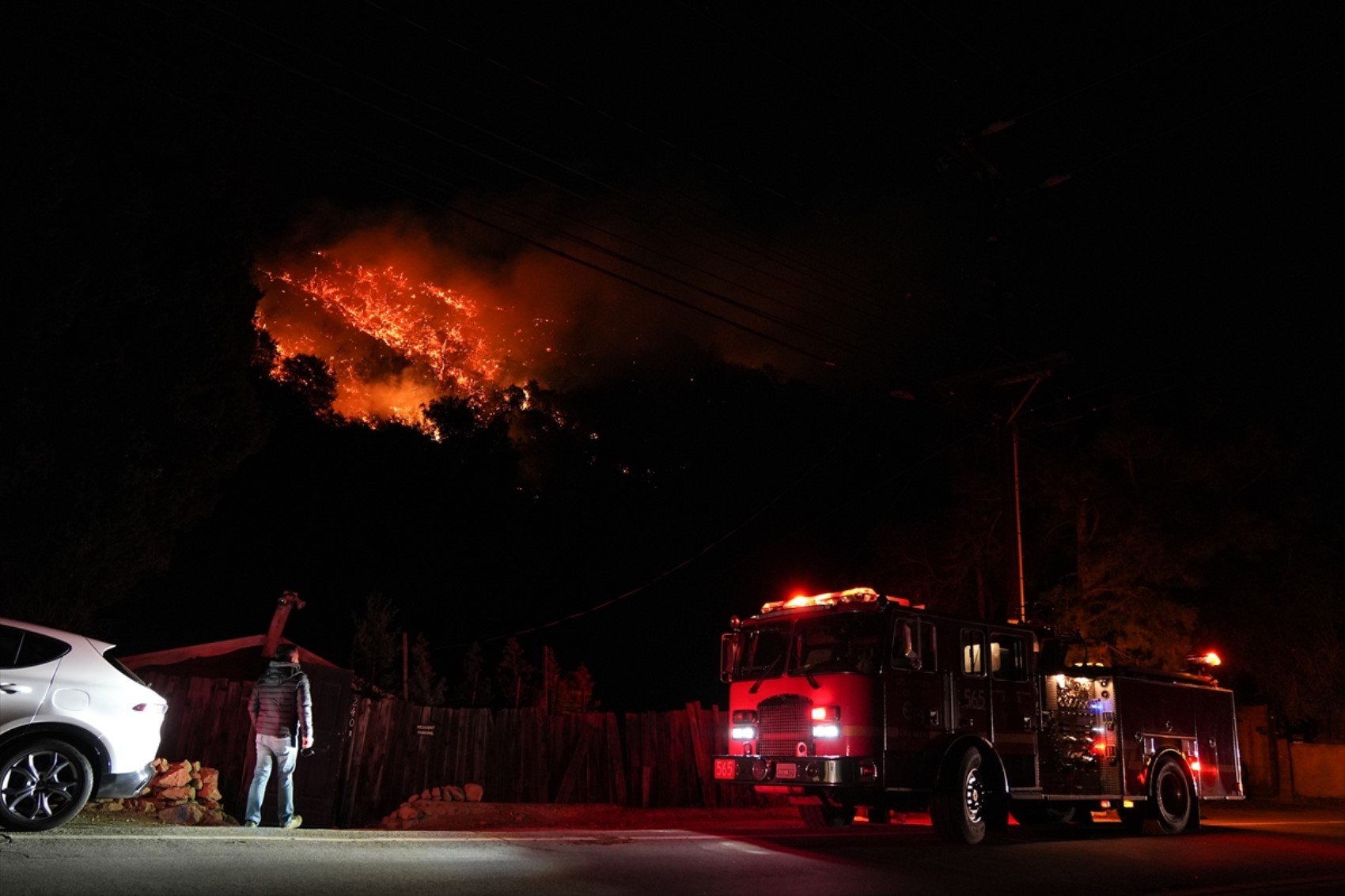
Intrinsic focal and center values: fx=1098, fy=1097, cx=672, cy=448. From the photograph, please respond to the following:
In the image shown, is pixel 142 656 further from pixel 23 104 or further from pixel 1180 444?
pixel 1180 444

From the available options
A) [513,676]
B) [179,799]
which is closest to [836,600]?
[179,799]

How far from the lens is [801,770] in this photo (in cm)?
1164

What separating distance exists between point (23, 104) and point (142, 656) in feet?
29.0

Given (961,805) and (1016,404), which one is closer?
(961,805)

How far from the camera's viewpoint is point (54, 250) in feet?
44.0

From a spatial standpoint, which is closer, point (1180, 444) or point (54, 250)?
point (54, 250)

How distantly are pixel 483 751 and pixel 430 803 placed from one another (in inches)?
57.1

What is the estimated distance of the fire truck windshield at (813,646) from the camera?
38.8 feet

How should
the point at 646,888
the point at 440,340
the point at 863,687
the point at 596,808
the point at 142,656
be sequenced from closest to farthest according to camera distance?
the point at 646,888
the point at 863,687
the point at 596,808
the point at 142,656
the point at 440,340

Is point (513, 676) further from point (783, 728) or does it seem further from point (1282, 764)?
point (783, 728)

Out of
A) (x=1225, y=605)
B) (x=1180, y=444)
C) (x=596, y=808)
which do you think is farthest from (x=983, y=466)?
(x=596, y=808)

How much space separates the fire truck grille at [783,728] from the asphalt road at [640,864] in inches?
37.8

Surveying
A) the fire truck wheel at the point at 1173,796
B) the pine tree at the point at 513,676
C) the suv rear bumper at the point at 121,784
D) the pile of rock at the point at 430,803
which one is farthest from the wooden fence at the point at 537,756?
the pine tree at the point at 513,676

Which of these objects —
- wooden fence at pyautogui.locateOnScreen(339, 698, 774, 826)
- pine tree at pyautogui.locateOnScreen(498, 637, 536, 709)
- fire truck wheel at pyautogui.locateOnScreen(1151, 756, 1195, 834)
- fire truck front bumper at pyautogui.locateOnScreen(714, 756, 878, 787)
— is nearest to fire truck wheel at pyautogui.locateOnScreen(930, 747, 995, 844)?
fire truck front bumper at pyautogui.locateOnScreen(714, 756, 878, 787)
